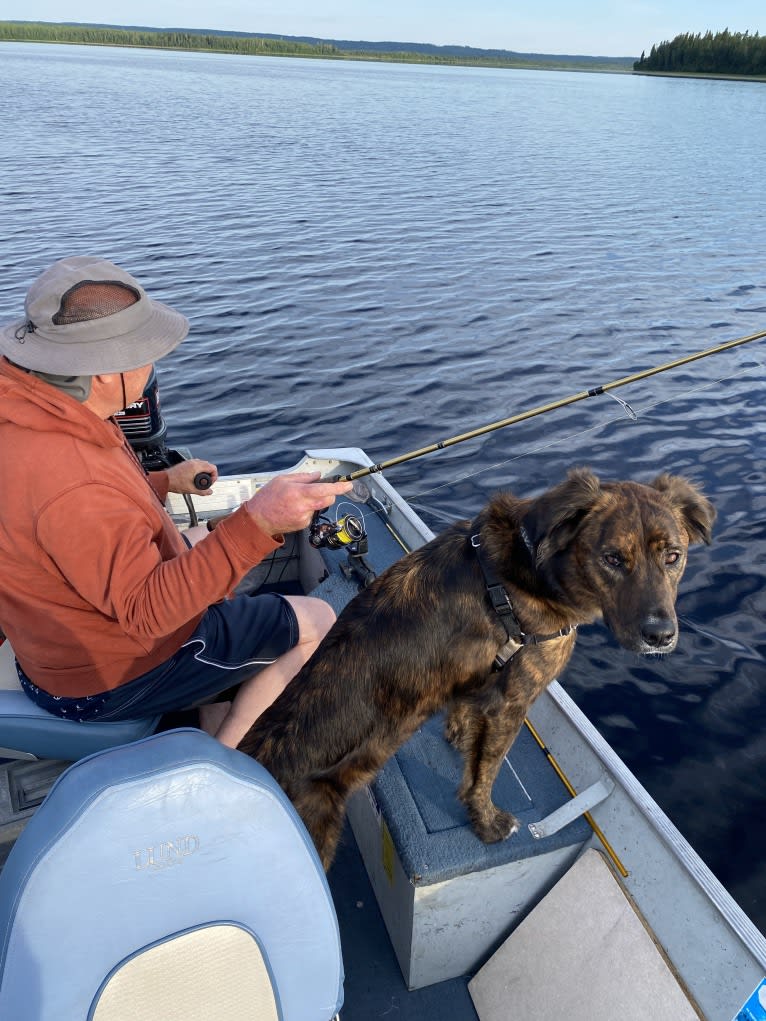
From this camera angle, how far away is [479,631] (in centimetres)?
323

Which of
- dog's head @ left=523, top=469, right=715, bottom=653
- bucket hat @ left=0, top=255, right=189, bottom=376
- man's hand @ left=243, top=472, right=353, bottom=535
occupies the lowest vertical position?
dog's head @ left=523, top=469, right=715, bottom=653

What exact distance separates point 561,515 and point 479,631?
26.3 inches

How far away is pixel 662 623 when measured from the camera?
2.88m

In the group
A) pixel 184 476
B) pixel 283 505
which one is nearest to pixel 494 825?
pixel 283 505

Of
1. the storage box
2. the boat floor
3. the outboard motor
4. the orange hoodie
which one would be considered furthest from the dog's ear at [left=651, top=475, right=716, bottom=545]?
the outboard motor

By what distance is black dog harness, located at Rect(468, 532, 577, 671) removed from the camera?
3.16m

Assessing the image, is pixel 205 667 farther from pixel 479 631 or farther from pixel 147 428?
pixel 147 428

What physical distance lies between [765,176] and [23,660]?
1345 inches

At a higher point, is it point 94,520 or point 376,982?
point 94,520

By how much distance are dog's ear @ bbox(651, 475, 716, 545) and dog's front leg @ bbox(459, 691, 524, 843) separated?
1.19 meters

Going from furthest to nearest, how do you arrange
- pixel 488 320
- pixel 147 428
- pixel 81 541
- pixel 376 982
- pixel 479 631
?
pixel 488 320, pixel 147 428, pixel 376 982, pixel 479 631, pixel 81 541

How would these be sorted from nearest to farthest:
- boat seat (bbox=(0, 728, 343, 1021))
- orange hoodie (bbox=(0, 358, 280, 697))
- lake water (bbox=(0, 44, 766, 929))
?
boat seat (bbox=(0, 728, 343, 1021))
orange hoodie (bbox=(0, 358, 280, 697))
lake water (bbox=(0, 44, 766, 929))

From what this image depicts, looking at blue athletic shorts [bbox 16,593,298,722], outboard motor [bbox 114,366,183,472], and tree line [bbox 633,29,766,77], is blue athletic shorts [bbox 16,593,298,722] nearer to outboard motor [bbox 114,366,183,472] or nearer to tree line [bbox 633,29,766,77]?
outboard motor [bbox 114,366,183,472]

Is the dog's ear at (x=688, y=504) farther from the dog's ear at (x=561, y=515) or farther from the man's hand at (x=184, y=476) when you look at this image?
the man's hand at (x=184, y=476)
